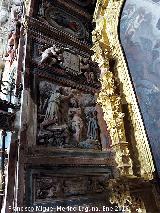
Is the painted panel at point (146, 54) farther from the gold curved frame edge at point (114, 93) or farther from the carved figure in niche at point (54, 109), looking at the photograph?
the carved figure in niche at point (54, 109)

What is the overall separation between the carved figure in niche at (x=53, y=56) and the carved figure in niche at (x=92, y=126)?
1.25 metres

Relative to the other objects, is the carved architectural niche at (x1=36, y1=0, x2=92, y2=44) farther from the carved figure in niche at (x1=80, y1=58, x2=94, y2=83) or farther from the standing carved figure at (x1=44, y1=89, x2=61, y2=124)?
the standing carved figure at (x1=44, y1=89, x2=61, y2=124)

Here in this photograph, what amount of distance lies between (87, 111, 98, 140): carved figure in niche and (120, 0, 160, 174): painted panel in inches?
36.4

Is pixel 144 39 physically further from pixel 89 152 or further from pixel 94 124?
pixel 89 152

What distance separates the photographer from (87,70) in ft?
20.3

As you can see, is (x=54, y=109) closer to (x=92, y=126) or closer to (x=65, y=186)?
(x=92, y=126)

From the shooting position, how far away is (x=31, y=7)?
6301 mm

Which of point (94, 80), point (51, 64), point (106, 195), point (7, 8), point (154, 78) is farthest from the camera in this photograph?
point (7, 8)

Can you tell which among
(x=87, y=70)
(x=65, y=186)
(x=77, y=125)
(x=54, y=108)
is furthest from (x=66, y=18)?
(x=65, y=186)

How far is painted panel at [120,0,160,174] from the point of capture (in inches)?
199

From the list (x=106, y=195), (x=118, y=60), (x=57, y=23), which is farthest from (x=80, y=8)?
(x=106, y=195)

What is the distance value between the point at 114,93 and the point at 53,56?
1.47 metres

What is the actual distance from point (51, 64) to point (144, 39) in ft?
6.53

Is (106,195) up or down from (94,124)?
down
